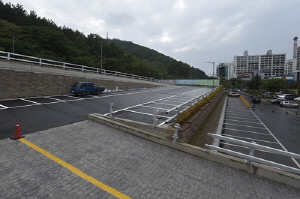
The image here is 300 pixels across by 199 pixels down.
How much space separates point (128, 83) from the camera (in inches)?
1368

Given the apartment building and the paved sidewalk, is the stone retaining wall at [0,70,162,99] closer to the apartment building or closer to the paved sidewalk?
the paved sidewalk

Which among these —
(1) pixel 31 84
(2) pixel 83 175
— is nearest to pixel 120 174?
(2) pixel 83 175

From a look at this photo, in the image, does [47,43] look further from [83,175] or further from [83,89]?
[83,175]

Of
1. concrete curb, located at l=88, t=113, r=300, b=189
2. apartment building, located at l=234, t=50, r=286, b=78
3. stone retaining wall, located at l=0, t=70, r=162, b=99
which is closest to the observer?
concrete curb, located at l=88, t=113, r=300, b=189

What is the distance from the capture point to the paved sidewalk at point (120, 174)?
3.77 metres

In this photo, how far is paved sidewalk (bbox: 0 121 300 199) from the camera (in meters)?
3.77

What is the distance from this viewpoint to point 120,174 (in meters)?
4.45

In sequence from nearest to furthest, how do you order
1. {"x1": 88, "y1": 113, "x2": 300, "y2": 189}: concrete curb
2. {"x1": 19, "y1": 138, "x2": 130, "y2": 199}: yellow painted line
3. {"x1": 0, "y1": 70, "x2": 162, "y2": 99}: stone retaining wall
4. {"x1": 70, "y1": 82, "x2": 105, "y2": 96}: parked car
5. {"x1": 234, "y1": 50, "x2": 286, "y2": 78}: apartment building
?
{"x1": 19, "y1": 138, "x2": 130, "y2": 199}: yellow painted line
{"x1": 88, "y1": 113, "x2": 300, "y2": 189}: concrete curb
{"x1": 0, "y1": 70, "x2": 162, "y2": 99}: stone retaining wall
{"x1": 70, "y1": 82, "x2": 105, "y2": 96}: parked car
{"x1": 234, "y1": 50, "x2": 286, "y2": 78}: apartment building

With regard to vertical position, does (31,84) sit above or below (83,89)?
above

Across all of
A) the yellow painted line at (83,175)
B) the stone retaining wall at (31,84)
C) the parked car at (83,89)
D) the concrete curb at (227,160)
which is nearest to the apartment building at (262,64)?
the parked car at (83,89)

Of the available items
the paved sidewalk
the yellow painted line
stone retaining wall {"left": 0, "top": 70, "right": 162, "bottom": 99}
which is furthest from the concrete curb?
stone retaining wall {"left": 0, "top": 70, "right": 162, "bottom": 99}

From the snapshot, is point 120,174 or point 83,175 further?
point 120,174

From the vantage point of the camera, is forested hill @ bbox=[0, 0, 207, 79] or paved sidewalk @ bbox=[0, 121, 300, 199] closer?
paved sidewalk @ bbox=[0, 121, 300, 199]

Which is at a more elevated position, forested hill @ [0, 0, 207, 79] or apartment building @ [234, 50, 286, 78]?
apartment building @ [234, 50, 286, 78]
